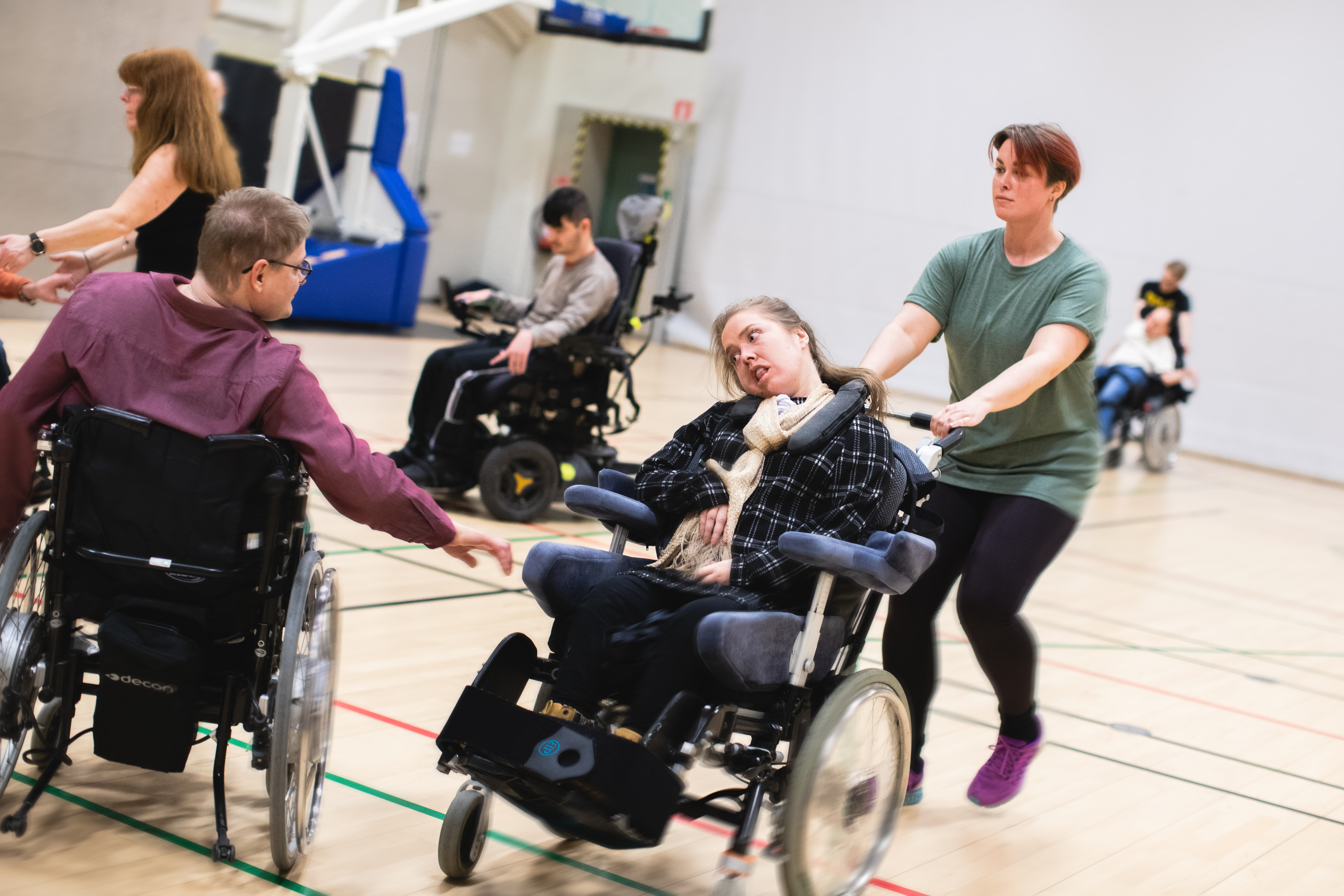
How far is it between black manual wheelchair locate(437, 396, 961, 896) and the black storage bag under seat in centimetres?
35

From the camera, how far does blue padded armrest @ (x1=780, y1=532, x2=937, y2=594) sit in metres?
1.89

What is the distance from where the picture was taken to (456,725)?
6.10 ft

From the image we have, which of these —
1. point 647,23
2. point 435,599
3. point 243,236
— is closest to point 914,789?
point 435,599

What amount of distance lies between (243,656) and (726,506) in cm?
76

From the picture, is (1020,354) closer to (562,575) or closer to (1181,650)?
(562,575)

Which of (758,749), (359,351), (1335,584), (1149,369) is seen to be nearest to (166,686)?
(758,749)

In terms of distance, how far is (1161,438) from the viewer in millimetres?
9609

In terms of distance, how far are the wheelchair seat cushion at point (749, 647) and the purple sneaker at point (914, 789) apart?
0.75 metres

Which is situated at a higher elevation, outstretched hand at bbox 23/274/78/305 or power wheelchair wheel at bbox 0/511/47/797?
outstretched hand at bbox 23/274/78/305

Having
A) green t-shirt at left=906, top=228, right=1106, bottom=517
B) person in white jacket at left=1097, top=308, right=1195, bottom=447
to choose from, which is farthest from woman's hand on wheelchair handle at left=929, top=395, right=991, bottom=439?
person in white jacket at left=1097, top=308, right=1195, bottom=447

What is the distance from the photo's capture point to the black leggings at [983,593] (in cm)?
244

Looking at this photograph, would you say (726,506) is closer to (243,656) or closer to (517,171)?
(243,656)

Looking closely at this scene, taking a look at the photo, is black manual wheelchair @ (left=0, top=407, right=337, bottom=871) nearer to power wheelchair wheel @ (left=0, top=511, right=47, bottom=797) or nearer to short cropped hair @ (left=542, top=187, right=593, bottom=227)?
power wheelchair wheel @ (left=0, top=511, right=47, bottom=797)

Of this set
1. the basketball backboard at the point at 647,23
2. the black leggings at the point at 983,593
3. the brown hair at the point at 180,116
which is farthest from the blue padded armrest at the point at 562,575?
the basketball backboard at the point at 647,23
